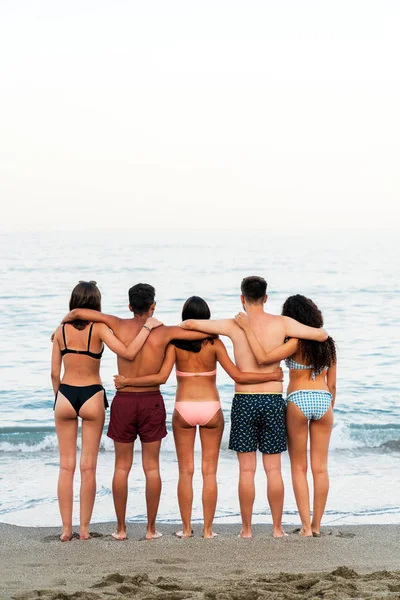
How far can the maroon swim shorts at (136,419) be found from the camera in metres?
5.46

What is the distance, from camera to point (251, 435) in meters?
5.46

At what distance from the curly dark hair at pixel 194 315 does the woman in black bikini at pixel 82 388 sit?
0.21m

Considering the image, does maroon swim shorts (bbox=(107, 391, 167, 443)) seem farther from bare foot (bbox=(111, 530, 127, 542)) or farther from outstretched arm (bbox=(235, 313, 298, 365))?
outstretched arm (bbox=(235, 313, 298, 365))

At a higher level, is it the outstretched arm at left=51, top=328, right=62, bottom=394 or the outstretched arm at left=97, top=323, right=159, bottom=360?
the outstretched arm at left=97, top=323, right=159, bottom=360

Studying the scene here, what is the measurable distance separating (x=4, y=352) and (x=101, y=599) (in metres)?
14.3

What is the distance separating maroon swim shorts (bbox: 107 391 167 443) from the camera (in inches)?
215

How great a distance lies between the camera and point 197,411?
547 centimetres

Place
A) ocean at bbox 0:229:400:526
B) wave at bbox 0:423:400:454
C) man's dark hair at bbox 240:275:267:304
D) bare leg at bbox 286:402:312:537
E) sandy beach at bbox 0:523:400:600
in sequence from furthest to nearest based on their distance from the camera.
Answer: wave at bbox 0:423:400:454 < ocean at bbox 0:229:400:526 < bare leg at bbox 286:402:312:537 < man's dark hair at bbox 240:275:267:304 < sandy beach at bbox 0:523:400:600

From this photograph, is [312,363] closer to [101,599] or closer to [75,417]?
[75,417]

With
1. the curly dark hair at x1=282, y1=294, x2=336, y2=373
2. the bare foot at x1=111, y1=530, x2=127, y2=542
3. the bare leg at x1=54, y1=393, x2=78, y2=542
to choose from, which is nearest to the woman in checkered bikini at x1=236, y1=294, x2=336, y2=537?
the curly dark hair at x1=282, y1=294, x2=336, y2=373

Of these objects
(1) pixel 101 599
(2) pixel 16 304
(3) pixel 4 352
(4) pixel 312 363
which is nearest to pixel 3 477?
(4) pixel 312 363

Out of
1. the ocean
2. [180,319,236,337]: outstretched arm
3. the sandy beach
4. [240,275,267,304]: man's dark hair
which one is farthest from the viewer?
the ocean

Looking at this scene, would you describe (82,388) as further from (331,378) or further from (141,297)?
(331,378)

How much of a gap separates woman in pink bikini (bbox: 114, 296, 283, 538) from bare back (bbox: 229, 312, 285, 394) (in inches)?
1.8
